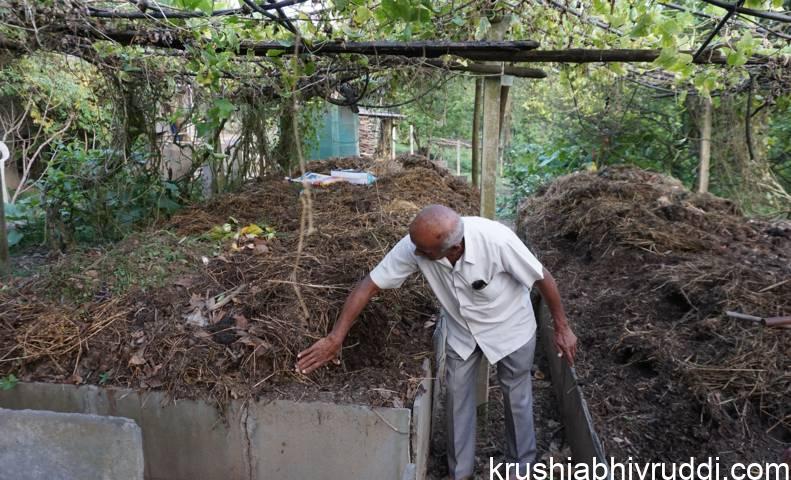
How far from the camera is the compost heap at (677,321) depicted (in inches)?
140

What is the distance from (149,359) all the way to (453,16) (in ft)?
11.7

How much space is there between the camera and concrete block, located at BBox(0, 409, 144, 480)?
7.98 ft

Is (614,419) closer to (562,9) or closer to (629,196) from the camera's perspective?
(562,9)

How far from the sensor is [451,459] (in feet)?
13.2

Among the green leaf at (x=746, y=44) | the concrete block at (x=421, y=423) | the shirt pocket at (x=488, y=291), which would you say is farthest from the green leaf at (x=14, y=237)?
the green leaf at (x=746, y=44)

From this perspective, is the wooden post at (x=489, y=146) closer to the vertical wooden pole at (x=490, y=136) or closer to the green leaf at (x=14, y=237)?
the vertical wooden pole at (x=490, y=136)

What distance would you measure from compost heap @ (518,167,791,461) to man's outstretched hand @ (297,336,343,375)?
1.85 m

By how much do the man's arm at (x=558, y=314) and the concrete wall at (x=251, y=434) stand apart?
110cm

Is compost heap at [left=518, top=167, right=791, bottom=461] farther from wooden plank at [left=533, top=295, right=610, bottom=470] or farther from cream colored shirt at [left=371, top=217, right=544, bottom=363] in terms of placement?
cream colored shirt at [left=371, top=217, right=544, bottom=363]

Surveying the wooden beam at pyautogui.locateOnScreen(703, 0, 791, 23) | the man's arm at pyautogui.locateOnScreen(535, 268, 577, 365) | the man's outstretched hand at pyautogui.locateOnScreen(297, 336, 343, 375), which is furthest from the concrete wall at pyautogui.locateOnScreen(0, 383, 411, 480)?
the wooden beam at pyautogui.locateOnScreen(703, 0, 791, 23)

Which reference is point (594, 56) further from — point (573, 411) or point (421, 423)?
point (421, 423)

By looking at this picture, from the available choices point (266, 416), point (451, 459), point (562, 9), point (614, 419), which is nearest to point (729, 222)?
point (562, 9)

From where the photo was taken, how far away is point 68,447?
8.16 ft

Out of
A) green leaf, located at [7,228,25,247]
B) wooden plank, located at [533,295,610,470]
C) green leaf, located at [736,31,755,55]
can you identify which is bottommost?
wooden plank, located at [533,295,610,470]
